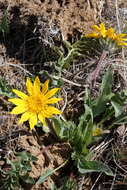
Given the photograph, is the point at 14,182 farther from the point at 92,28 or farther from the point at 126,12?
the point at 126,12

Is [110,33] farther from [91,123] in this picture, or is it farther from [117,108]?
[91,123]

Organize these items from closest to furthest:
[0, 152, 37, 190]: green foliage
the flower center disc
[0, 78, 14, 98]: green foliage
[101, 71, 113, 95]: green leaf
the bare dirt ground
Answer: [0, 152, 37, 190]: green foliage → the flower center disc → [0, 78, 14, 98]: green foliage → [101, 71, 113, 95]: green leaf → the bare dirt ground

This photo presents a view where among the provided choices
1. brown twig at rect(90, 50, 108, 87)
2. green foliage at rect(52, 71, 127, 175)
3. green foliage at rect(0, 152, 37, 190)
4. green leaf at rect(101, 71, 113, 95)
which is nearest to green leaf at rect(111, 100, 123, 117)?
green foliage at rect(52, 71, 127, 175)

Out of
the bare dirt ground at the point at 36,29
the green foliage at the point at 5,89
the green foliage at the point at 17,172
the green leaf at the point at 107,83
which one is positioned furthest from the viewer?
the bare dirt ground at the point at 36,29

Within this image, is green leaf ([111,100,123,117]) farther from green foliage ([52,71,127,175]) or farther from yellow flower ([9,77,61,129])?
yellow flower ([9,77,61,129])

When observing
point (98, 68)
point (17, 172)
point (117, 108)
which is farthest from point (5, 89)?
point (117, 108)

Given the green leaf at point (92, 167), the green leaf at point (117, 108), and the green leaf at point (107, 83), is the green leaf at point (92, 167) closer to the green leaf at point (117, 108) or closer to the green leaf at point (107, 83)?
the green leaf at point (117, 108)

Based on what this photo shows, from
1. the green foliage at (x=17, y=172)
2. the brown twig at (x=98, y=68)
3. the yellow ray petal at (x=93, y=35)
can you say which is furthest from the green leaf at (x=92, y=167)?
the yellow ray petal at (x=93, y=35)
